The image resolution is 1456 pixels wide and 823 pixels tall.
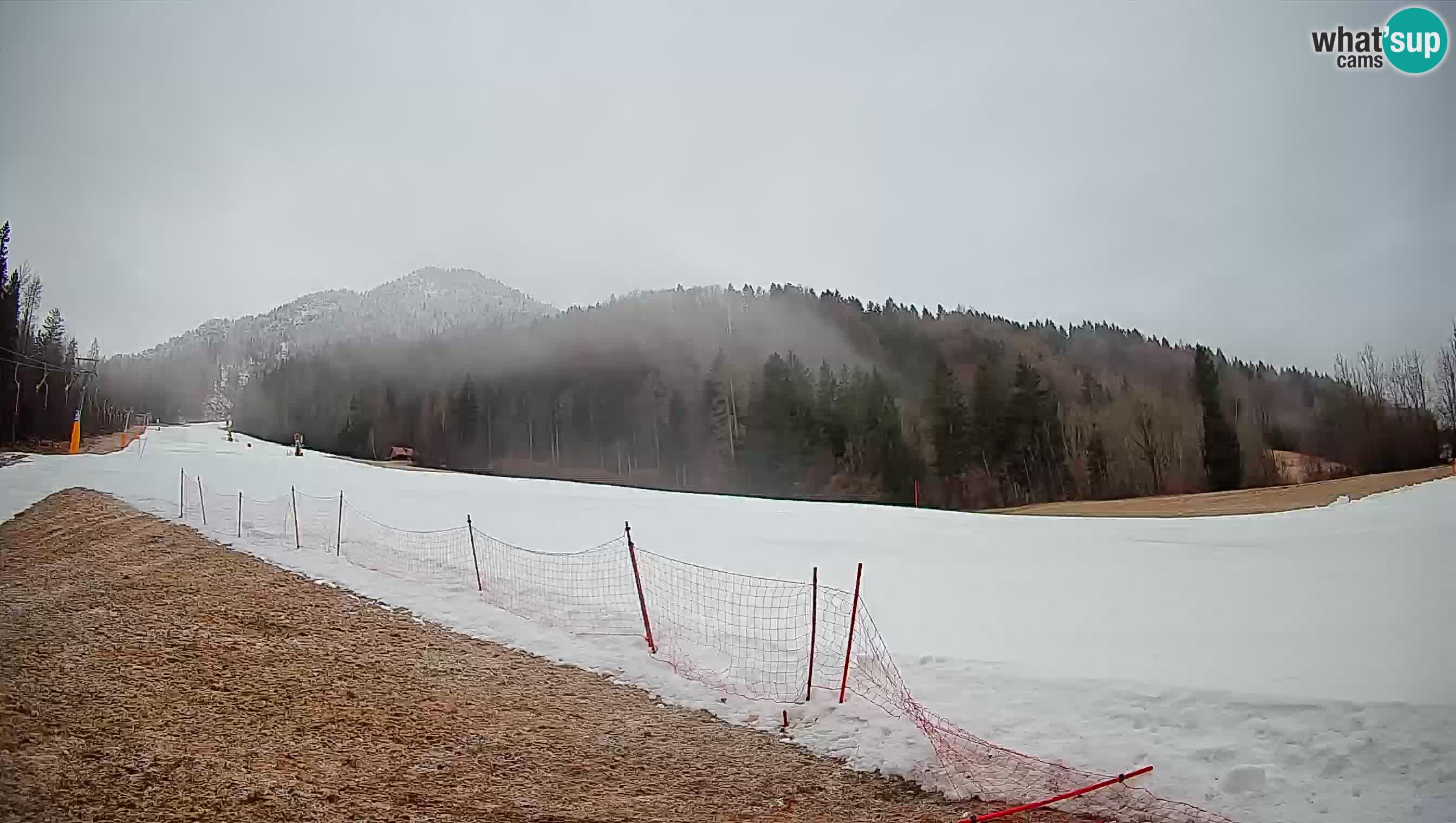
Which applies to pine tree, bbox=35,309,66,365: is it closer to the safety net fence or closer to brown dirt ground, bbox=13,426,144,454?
brown dirt ground, bbox=13,426,144,454

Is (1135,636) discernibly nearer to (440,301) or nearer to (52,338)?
(52,338)

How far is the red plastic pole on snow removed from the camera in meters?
2.84

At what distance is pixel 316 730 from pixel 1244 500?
1386 centimetres

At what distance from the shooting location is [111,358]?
147 inches

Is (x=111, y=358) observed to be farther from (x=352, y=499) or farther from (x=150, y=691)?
(x=352, y=499)

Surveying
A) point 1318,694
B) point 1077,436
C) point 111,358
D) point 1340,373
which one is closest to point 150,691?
point 111,358

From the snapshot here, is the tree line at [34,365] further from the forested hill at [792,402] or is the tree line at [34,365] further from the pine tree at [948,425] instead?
the pine tree at [948,425]

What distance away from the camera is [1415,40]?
266cm

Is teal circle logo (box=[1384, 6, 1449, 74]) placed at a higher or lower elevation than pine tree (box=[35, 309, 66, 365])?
higher

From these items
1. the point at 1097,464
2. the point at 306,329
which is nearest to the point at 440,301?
the point at 306,329

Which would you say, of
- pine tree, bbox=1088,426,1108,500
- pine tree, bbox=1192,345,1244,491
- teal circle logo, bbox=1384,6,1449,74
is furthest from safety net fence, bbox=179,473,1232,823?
pine tree, bbox=1088,426,1108,500

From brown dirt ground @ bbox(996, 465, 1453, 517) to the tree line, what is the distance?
7763 mm

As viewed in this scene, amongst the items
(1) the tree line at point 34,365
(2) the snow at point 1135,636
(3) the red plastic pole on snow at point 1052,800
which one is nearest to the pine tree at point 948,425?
(2) the snow at point 1135,636

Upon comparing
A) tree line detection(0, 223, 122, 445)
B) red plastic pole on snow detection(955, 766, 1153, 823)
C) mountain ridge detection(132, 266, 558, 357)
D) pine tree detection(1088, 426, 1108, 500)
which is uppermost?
mountain ridge detection(132, 266, 558, 357)
